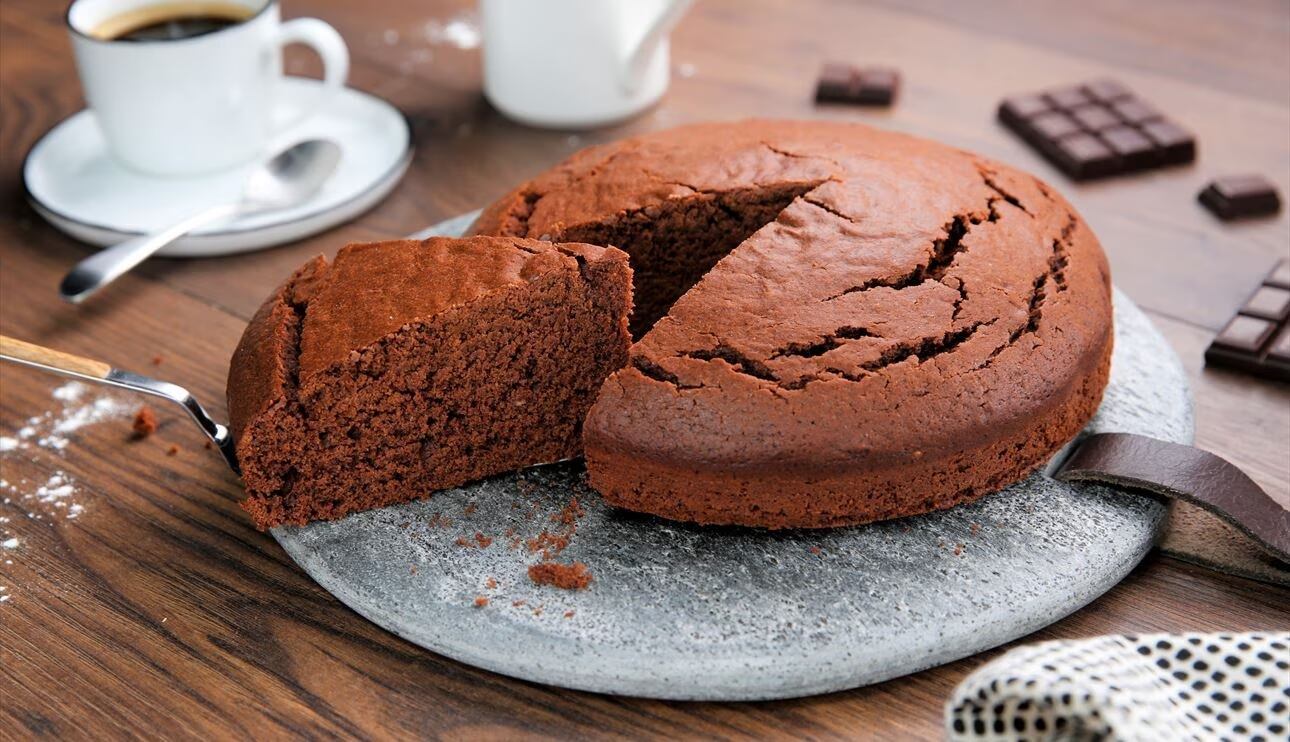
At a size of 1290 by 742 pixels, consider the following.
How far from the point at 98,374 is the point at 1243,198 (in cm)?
264

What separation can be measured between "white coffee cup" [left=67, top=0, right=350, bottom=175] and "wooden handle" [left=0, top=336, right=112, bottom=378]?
3.31 ft

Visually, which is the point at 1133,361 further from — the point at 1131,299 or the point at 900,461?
the point at 900,461

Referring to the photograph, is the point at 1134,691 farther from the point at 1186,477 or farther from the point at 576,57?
the point at 576,57

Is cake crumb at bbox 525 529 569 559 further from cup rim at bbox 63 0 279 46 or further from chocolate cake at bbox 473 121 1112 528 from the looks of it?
cup rim at bbox 63 0 279 46

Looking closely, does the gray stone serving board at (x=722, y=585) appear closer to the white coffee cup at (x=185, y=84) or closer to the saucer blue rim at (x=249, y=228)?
the saucer blue rim at (x=249, y=228)

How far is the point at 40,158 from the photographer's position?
3.39 metres

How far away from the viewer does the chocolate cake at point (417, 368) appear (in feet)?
7.18

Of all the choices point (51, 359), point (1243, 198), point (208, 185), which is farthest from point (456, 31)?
point (1243, 198)

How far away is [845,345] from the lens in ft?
6.95

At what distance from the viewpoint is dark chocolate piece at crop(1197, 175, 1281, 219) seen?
3.14m

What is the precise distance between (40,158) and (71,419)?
114 cm

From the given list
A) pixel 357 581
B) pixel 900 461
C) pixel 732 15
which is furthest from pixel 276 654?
pixel 732 15

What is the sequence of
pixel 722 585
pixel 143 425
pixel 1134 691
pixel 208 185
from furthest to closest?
pixel 208 185 → pixel 143 425 → pixel 722 585 → pixel 1134 691

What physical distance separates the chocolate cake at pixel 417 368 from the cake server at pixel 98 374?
0.33 feet
